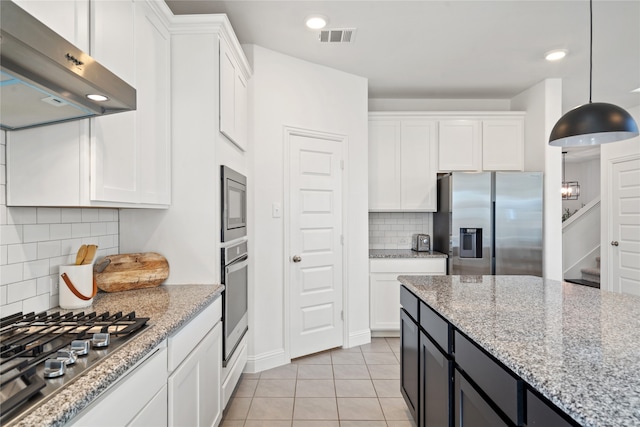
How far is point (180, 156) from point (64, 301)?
0.99 meters

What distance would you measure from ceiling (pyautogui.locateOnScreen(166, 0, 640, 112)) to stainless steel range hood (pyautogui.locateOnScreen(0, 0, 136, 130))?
151 cm

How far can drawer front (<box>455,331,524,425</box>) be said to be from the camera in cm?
101

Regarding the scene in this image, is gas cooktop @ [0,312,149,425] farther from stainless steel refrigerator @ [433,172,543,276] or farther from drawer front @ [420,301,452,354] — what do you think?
stainless steel refrigerator @ [433,172,543,276]

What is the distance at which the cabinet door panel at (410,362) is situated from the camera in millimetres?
2023

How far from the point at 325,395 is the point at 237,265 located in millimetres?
1166

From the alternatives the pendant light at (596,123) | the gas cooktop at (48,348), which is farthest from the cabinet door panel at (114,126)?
the pendant light at (596,123)

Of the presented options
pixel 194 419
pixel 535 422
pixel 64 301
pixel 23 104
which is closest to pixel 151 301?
pixel 64 301

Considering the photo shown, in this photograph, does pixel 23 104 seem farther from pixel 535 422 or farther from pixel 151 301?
pixel 535 422

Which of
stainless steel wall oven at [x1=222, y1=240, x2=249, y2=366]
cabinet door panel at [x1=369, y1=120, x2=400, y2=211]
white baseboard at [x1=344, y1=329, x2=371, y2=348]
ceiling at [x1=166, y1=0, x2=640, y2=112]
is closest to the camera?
stainless steel wall oven at [x1=222, y1=240, x2=249, y2=366]

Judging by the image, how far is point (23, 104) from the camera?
1.18m

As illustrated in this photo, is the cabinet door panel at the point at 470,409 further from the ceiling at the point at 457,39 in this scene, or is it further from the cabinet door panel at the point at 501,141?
the cabinet door panel at the point at 501,141

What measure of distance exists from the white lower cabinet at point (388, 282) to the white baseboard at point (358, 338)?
136 mm

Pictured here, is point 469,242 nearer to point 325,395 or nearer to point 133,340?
point 325,395

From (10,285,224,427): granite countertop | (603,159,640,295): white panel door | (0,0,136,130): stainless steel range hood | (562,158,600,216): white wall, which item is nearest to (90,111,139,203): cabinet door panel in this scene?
(0,0,136,130): stainless steel range hood
